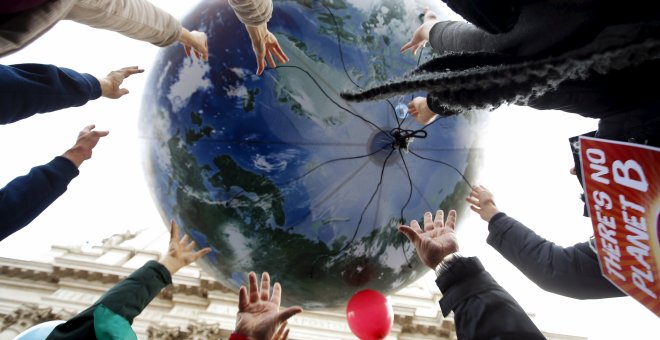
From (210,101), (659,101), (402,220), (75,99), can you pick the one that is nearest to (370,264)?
(402,220)

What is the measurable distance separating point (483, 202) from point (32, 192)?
11.0ft

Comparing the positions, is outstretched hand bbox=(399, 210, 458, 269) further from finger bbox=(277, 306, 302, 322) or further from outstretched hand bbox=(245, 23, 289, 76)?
outstretched hand bbox=(245, 23, 289, 76)

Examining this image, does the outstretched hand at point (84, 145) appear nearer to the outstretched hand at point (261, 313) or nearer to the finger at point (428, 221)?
the outstretched hand at point (261, 313)

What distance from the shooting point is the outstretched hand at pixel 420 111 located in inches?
93.4

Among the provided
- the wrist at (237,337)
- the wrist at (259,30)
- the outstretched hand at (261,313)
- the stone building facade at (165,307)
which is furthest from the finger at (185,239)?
the stone building facade at (165,307)

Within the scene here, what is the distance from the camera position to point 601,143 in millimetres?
1428

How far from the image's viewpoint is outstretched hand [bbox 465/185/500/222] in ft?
9.38

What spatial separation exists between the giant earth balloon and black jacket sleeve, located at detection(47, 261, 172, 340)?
53 centimetres

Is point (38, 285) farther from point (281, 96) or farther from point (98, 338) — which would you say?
point (281, 96)

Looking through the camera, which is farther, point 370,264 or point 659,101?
point 370,264

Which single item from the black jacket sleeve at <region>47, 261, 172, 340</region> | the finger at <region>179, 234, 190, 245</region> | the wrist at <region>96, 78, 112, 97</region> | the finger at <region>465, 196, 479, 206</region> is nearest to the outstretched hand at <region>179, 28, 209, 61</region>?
the wrist at <region>96, 78, 112, 97</region>

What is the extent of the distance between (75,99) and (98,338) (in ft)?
5.58

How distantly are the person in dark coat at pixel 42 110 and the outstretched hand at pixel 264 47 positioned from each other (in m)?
1.39

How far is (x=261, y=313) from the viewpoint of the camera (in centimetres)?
240
